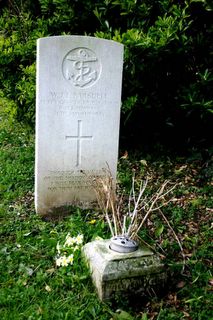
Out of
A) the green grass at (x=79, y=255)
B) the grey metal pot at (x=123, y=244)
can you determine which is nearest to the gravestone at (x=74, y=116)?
the green grass at (x=79, y=255)

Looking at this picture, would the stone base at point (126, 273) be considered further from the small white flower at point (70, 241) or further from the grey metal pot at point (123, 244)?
the small white flower at point (70, 241)

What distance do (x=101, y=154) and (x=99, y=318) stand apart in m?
1.69

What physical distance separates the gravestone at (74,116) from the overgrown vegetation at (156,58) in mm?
778

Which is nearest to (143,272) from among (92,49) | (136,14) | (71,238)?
(71,238)

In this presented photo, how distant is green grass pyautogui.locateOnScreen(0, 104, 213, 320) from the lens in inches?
111

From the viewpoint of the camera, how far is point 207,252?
3.43 metres

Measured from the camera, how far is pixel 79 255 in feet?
10.5

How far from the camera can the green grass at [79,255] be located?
2.82 metres

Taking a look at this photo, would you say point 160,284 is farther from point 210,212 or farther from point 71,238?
point 210,212

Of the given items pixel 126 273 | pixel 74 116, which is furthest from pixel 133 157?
pixel 126 273

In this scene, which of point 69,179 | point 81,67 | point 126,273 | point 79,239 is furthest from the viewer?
point 69,179

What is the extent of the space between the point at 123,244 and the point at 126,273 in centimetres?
24

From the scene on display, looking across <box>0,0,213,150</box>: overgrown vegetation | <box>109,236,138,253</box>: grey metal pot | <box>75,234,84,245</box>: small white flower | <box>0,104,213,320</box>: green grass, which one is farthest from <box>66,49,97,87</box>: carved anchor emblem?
<box>109,236,138,253</box>: grey metal pot

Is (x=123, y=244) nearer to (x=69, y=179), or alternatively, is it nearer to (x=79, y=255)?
(x=79, y=255)
